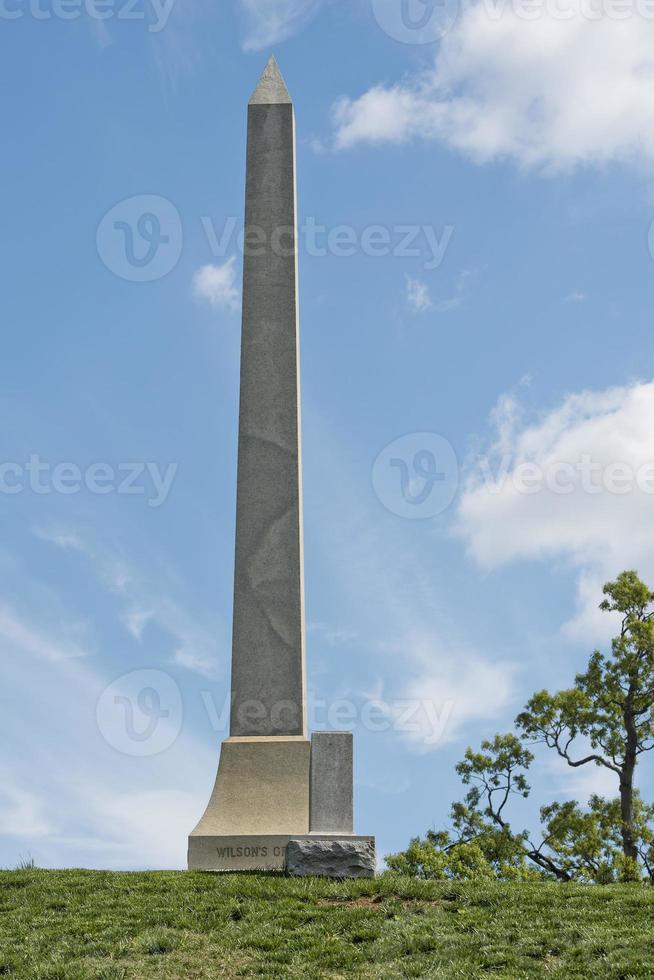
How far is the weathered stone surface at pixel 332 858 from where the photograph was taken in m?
12.8

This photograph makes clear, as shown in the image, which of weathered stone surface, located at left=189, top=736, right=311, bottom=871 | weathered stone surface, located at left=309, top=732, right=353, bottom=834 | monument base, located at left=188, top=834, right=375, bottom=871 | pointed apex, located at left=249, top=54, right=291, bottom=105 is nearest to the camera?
weathered stone surface, located at left=309, top=732, right=353, bottom=834

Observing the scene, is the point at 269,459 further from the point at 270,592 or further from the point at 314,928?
the point at 314,928

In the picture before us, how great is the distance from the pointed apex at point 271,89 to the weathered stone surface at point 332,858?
1313cm

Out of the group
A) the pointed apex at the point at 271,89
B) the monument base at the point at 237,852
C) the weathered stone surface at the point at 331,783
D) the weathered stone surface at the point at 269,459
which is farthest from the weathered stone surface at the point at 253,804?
the pointed apex at the point at 271,89

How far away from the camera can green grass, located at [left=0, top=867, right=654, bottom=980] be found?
9867 mm

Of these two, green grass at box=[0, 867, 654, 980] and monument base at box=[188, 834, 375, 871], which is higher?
monument base at box=[188, 834, 375, 871]

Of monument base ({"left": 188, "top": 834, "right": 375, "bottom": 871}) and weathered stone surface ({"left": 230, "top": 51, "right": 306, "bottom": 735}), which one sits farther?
weathered stone surface ({"left": 230, "top": 51, "right": 306, "bottom": 735})

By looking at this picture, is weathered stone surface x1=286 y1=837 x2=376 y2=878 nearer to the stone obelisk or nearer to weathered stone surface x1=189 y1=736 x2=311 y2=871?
the stone obelisk

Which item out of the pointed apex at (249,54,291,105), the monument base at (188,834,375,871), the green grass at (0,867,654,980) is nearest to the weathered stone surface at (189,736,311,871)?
the monument base at (188,834,375,871)

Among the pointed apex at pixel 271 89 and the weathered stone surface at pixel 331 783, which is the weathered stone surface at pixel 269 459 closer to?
the pointed apex at pixel 271 89

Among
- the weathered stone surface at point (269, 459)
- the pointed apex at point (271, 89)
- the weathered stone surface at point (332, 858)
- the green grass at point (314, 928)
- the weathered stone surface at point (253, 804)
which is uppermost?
the pointed apex at point (271, 89)

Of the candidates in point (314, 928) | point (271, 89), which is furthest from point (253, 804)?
point (271, 89)

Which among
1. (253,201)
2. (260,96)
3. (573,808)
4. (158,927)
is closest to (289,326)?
(253,201)

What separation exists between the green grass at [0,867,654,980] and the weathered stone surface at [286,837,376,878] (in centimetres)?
30
